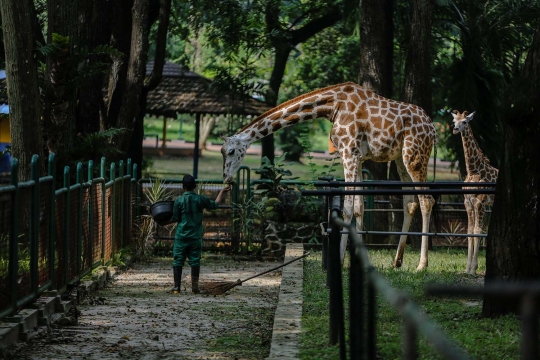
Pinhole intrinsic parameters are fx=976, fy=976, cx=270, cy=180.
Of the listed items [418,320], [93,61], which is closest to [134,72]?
[93,61]

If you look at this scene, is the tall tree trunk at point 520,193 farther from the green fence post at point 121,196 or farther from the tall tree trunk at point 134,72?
Answer: the tall tree trunk at point 134,72

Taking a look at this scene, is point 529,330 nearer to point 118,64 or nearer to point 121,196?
point 121,196

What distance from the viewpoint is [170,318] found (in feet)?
32.8

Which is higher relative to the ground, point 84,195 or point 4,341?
point 84,195

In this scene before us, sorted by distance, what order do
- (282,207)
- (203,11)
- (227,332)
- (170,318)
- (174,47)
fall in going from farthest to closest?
(174,47) < (203,11) < (282,207) < (170,318) < (227,332)

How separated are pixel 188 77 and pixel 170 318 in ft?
64.9

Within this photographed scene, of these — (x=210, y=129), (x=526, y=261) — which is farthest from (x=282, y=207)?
(x=210, y=129)

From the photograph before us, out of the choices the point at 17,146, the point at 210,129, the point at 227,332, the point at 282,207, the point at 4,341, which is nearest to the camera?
the point at 4,341

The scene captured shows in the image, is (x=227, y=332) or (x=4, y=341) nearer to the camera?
(x=4, y=341)

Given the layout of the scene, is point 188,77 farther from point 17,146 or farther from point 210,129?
point 210,129

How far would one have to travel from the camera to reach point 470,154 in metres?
14.3

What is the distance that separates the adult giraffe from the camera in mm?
13641

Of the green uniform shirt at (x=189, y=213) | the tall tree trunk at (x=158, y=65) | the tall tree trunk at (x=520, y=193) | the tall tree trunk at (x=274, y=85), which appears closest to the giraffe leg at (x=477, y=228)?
the green uniform shirt at (x=189, y=213)

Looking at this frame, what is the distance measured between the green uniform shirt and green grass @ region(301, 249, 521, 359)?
155 centimetres
